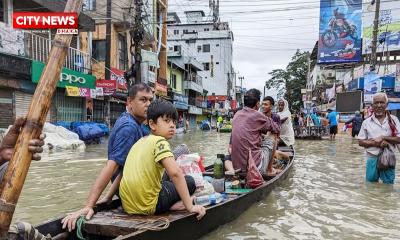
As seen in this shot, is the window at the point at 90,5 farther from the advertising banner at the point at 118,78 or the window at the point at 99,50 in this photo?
the advertising banner at the point at 118,78

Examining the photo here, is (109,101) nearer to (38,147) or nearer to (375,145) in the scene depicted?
(375,145)

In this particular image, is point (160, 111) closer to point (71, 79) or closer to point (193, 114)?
point (71, 79)

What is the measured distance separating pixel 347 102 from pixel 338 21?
956 cm

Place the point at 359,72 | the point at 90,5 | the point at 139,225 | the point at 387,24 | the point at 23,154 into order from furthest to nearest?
the point at 387,24, the point at 359,72, the point at 90,5, the point at 139,225, the point at 23,154

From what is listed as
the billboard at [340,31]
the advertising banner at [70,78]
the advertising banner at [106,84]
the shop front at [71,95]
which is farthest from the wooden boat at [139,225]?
the billboard at [340,31]

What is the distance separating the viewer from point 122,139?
13.6 ft

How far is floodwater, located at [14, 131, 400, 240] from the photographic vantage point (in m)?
5.16

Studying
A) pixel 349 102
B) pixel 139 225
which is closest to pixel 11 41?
pixel 139 225

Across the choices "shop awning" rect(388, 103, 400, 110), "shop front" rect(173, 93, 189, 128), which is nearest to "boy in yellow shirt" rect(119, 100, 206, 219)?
"shop awning" rect(388, 103, 400, 110)

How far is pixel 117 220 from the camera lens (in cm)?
380

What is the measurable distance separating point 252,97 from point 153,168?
119 inches

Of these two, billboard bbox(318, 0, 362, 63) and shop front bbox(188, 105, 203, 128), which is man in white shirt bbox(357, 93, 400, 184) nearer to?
billboard bbox(318, 0, 362, 63)

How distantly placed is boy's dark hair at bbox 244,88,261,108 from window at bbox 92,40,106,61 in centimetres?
1802

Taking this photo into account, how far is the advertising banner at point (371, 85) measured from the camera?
22.8 m
